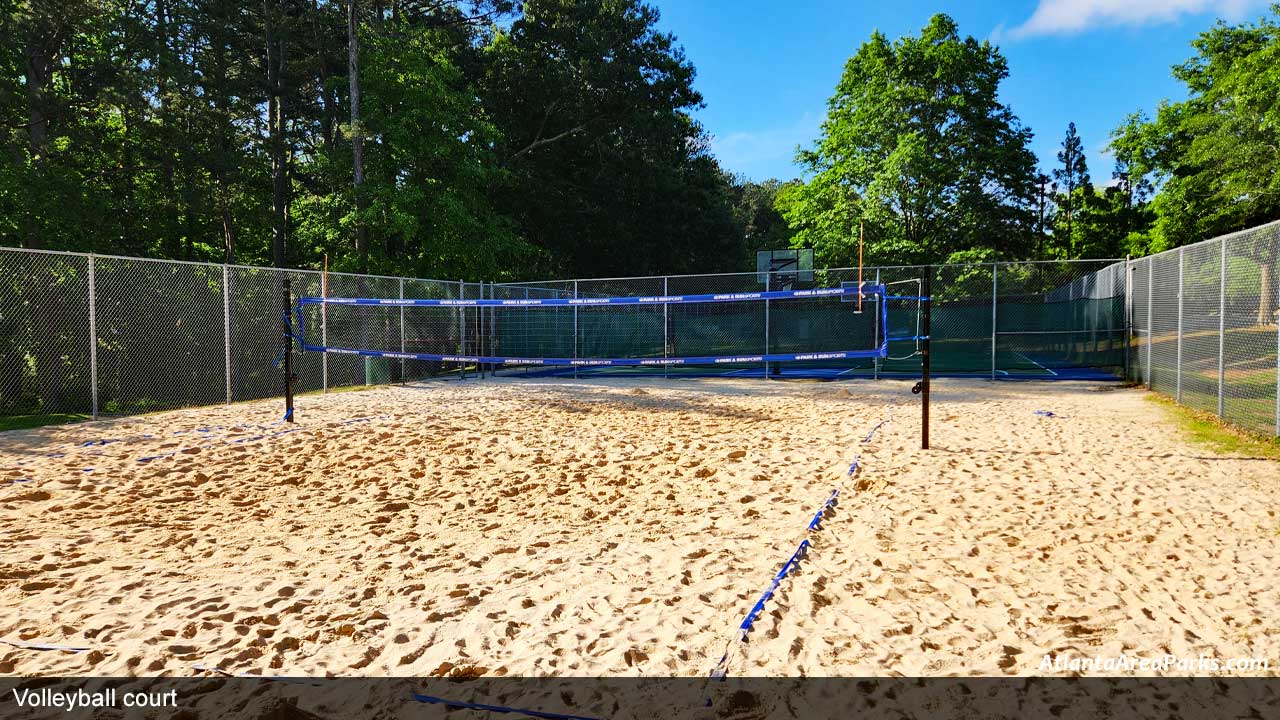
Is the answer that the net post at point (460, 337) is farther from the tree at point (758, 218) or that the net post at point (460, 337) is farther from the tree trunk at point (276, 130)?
the tree at point (758, 218)

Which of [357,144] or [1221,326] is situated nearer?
[1221,326]

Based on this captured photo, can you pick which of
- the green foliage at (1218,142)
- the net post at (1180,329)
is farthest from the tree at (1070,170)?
the net post at (1180,329)

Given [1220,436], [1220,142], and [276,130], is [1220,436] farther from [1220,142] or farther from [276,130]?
[276,130]

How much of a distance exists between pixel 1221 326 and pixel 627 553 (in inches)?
319

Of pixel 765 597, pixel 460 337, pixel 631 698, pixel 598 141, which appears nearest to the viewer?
pixel 631 698

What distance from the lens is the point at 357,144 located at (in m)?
18.1

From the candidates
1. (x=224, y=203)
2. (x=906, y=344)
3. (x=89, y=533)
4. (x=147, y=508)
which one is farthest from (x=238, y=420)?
(x=906, y=344)

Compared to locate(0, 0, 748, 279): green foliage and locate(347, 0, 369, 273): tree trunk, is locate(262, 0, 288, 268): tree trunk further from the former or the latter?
locate(347, 0, 369, 273): tree trunk

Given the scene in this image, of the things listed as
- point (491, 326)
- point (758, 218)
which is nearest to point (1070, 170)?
point (758, 218)

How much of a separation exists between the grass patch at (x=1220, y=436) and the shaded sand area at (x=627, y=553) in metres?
0.32

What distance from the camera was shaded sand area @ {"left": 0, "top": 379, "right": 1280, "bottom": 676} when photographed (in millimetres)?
2682

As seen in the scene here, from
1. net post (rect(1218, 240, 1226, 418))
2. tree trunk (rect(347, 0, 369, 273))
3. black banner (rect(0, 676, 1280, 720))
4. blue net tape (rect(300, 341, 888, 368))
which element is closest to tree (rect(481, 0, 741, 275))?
tree trunk (rect(347, 0, 369, 273))

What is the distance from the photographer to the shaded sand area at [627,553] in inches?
106

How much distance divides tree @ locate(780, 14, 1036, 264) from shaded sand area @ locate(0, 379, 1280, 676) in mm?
19253
